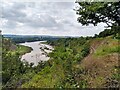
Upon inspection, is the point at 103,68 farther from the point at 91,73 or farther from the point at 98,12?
the point at 98,12

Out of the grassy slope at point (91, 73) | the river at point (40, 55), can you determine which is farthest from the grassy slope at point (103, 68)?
the river at point (40, 55)

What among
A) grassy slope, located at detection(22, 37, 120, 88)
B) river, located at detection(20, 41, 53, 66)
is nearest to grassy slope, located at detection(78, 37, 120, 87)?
grassy slope, located at detection(22, 37, 120, 88)

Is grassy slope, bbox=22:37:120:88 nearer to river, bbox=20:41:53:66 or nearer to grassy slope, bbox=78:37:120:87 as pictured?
grassy slope, bbox=78:37:120:87

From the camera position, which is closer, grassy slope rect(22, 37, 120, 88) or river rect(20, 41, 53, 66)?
grassy slope rect(22, 37, 120, 88)

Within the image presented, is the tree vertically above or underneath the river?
above

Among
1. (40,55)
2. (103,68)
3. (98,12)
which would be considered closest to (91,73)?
(103,68)

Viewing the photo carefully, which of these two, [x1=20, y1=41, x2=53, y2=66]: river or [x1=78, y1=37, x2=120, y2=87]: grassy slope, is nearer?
[x1=78, y1=37, x2=120, y2=87]: grassy slope

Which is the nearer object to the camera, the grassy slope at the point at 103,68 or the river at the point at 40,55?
the grassy slope at the point at 103,68

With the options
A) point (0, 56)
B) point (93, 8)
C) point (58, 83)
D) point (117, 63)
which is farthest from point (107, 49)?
point (0, 56)

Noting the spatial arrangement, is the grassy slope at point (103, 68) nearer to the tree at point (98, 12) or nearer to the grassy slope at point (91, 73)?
the grassy slope at point (91, 73)
